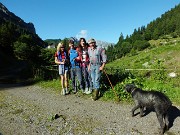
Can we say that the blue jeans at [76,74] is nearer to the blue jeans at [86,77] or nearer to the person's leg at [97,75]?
the blue jeans at [86,77]

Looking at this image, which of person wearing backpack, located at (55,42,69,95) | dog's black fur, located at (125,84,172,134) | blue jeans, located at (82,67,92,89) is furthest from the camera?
person wearing backpack, located at (55,42,69,95)

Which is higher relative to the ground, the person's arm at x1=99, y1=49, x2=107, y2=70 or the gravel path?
the person's arm at x1=99, y1=49, x2=107, y2=70

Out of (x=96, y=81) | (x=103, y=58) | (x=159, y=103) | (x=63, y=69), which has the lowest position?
(x=159, y=103)

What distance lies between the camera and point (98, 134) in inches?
336

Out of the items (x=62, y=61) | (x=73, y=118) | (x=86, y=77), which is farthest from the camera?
(x=62, y=61)

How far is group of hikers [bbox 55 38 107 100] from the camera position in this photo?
1267 centimetres

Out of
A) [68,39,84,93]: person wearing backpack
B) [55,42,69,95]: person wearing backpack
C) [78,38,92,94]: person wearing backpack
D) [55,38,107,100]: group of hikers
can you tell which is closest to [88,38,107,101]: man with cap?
[55,38,107,100]: group of hikers

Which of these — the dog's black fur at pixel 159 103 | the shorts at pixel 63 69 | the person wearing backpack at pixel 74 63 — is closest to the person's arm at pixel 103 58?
the person wearing backpack at pixel 74 63

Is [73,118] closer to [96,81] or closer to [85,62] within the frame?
[96,81]

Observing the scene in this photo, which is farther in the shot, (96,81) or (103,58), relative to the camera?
(96,81)

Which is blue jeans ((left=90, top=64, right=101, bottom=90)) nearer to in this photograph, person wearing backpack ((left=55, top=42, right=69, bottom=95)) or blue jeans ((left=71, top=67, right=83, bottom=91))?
blue jeans ((left=71, top=67, right=83, bottom=91))

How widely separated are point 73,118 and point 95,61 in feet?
10.7

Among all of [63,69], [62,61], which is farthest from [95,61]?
[63,69]

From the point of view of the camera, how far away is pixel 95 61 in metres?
12.6
